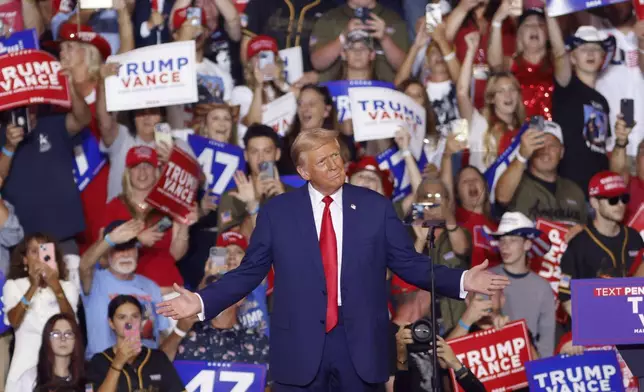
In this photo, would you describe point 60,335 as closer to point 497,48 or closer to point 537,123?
point 537,123

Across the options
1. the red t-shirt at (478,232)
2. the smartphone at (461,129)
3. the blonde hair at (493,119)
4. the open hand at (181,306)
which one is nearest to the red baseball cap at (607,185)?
the red t-shirt at (478,232)

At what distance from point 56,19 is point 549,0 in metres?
3.23

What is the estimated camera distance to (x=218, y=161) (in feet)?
26.8

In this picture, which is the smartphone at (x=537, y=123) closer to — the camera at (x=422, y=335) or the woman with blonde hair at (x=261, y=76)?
the woman with blonde hair at (x=261, y=76)

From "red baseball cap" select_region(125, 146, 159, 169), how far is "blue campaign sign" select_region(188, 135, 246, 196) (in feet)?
1.04

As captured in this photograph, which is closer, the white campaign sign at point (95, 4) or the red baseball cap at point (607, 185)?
the red baseball cap at point (607, 185)

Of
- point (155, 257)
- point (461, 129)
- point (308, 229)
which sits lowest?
point (155, 257)

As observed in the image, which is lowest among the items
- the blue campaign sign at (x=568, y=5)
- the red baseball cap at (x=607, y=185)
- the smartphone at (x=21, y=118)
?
the red baseball cap at (x=607, y=185)

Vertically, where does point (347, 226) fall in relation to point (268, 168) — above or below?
below

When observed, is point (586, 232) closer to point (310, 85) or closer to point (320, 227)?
point (310, 85)

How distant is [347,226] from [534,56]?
3954 millimetres

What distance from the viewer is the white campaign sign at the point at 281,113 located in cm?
827

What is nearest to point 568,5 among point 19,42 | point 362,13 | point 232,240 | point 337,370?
point 362,13

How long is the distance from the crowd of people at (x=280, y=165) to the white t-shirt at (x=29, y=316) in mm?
11
